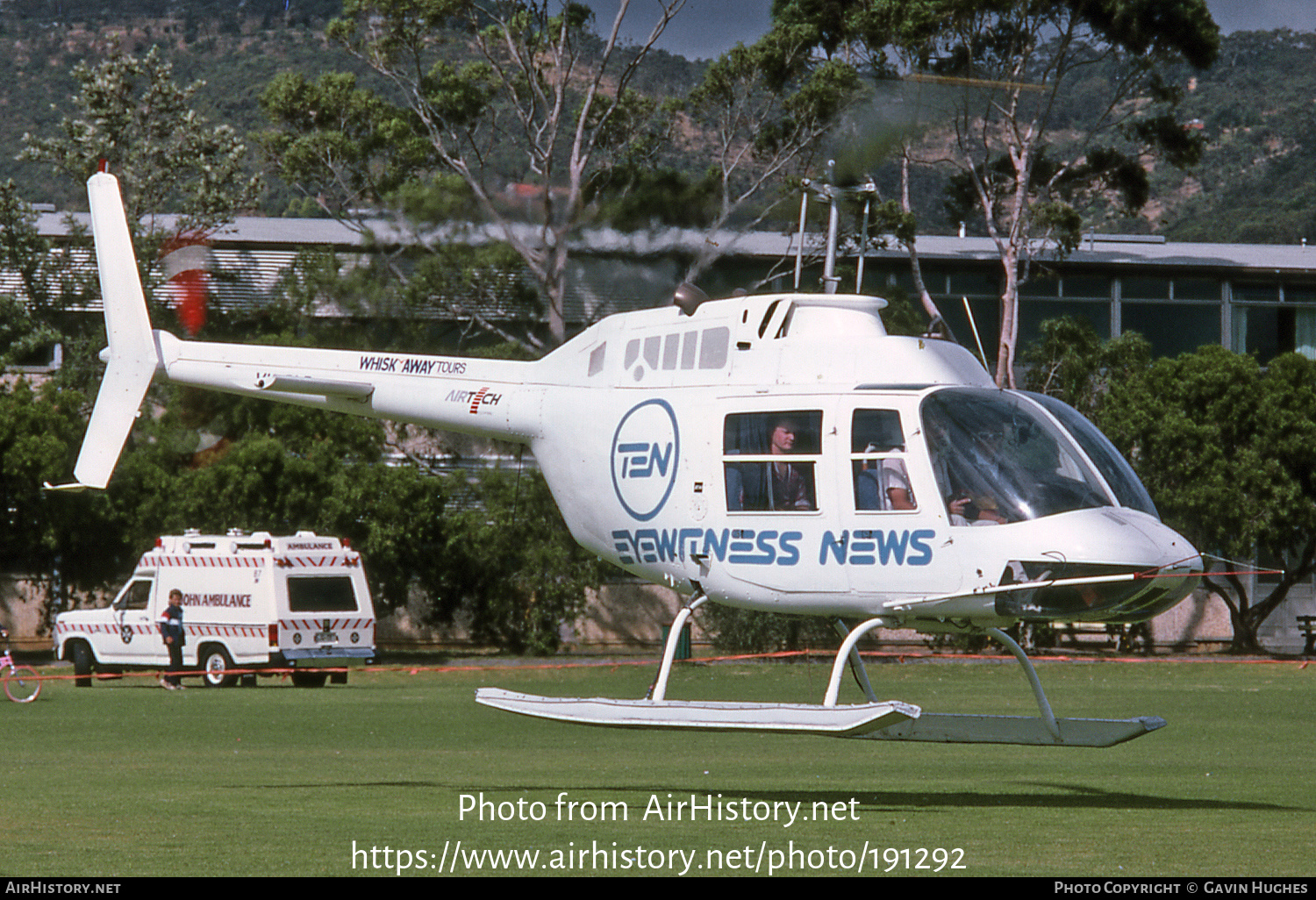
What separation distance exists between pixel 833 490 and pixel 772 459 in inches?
24.6

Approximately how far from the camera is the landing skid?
40.4 ft

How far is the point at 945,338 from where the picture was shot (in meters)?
14.2

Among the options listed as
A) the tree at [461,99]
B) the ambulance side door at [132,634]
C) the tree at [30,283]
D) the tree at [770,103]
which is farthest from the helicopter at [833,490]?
the tree at [30,283]

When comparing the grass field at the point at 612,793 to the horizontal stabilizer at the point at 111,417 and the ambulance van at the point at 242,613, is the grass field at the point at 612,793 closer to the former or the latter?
the horizontal stabilizer at the point at 111,417

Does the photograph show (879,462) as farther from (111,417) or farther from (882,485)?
(111,417)

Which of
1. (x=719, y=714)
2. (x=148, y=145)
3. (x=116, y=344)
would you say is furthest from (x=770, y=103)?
(x=719, y=714)

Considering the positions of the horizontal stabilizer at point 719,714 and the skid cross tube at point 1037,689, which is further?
the skid cross tube at point 1037,689

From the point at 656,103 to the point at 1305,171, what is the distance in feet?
234

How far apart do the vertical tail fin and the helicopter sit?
4444 millimetres

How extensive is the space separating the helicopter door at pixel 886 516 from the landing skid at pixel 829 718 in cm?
56

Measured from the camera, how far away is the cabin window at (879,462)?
12.9 meters

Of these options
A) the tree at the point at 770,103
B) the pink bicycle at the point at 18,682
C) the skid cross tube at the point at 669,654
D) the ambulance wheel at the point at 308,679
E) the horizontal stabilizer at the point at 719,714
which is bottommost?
the ambulance wheel at the point at 308,679

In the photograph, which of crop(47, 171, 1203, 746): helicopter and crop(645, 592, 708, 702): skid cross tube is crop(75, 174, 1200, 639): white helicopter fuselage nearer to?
crop(47, 171, 1203, 746): helicopter

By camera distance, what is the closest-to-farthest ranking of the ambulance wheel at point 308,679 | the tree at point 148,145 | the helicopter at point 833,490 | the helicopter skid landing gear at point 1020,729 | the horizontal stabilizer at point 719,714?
the horizontal stabilizer at point 719,714 < the helicopter at point 833,490 < the helicopter skid landing gear at point 1020,729 < the ambulance wheel at point 308,679 < the tree at point 148,145
